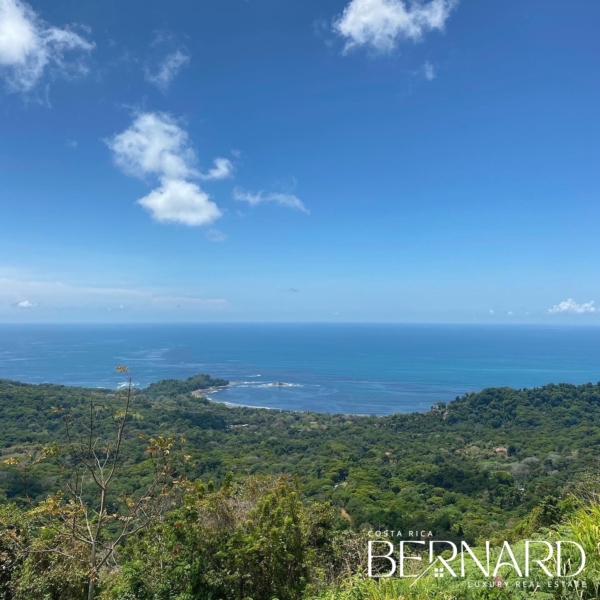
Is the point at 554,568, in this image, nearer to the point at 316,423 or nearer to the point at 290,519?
the point at 290,519

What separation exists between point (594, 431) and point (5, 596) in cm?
4484

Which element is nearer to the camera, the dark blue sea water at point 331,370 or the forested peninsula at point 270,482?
the forested peninsula at point 270,482

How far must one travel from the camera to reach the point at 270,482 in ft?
23.0

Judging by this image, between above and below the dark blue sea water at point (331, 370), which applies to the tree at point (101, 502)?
above

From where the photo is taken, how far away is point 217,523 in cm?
528

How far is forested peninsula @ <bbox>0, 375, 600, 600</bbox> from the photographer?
15.9ft

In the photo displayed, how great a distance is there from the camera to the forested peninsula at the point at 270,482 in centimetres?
484
